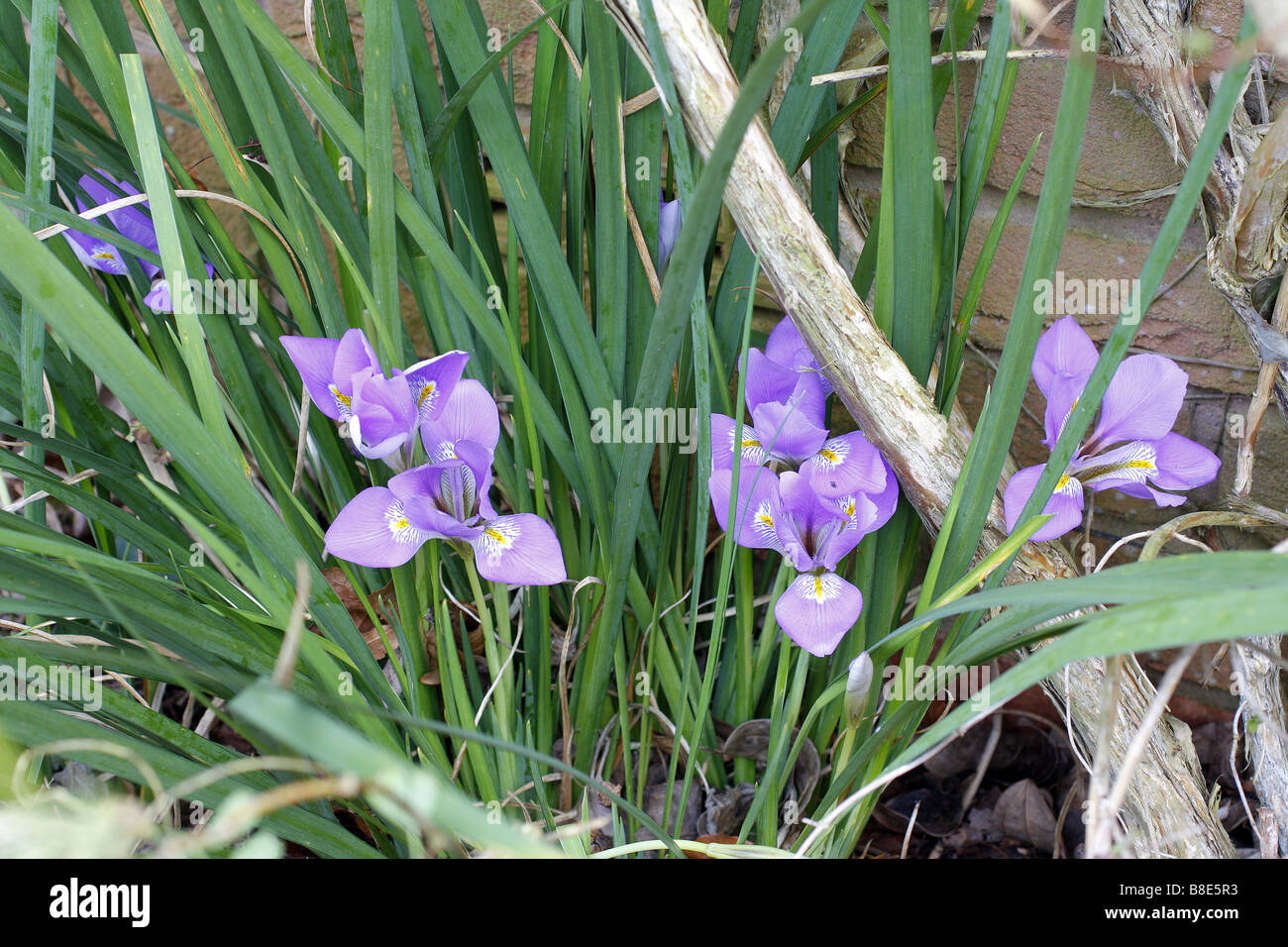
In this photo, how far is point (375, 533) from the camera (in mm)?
678

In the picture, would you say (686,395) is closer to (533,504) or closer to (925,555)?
(533,504)

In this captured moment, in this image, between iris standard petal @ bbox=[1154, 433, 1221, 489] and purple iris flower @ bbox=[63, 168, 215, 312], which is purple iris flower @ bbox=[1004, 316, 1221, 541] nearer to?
iris standard petal @ bbox=[1154, 433, 1221, 489]

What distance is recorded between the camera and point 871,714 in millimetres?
798

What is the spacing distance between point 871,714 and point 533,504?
1.27ft

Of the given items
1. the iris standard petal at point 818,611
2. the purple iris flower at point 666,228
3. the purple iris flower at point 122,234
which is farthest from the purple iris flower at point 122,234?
the iris standard petal at point 818,611

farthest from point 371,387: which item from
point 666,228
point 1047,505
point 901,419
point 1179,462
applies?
point 1179,462

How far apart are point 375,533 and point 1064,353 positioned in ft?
2.02

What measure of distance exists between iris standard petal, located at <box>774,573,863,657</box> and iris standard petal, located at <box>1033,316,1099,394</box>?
0.26 meters

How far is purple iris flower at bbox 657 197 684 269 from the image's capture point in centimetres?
80

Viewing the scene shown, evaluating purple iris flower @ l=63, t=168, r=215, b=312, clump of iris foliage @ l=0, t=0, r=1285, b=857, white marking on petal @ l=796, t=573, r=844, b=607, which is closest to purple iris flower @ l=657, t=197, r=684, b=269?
clump of iris foliage @ l=0, t=0, r=1285, b=857

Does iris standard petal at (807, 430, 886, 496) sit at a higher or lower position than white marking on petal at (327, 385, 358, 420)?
lower

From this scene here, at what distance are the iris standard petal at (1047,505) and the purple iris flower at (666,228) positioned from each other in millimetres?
372

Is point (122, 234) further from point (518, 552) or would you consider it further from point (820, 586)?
point (820, 586)
